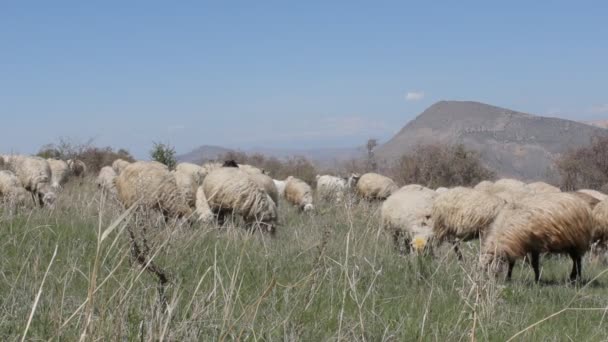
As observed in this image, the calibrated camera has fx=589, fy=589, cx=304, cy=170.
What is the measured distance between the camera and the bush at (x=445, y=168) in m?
28.7

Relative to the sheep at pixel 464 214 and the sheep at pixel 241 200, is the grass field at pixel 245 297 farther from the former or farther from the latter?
the sheep at pixel 241 200

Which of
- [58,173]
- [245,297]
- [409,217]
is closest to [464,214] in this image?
[409,217]

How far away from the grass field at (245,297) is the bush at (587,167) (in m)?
20.9

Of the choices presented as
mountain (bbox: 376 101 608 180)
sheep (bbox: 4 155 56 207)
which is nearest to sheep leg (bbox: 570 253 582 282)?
sheep (bbox: 4 155 56 207)

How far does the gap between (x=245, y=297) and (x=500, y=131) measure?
6987 cm

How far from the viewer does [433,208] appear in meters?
9.91

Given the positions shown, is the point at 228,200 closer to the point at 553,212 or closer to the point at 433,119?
the point at 553,212

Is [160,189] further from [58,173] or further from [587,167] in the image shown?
[587,167]

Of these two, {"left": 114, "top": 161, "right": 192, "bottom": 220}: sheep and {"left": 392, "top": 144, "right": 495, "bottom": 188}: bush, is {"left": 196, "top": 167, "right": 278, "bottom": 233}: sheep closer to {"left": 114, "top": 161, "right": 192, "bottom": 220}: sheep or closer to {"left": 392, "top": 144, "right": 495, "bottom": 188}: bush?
{"left": 114, "top": 161, "right": 192, "bottom": 220}: sheep

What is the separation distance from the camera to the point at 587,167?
25328 mm

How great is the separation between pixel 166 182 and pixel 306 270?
20.9 ft

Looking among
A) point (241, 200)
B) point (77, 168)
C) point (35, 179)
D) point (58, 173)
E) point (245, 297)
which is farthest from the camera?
point (77, 168)

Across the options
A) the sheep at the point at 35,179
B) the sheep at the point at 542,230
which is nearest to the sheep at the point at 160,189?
the sheep at the point at 542,230

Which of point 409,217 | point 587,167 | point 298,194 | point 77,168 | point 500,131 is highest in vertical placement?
point 500,131
